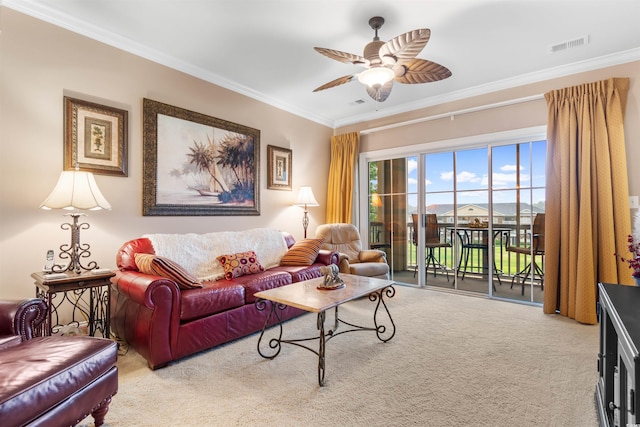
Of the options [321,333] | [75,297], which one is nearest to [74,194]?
[75,297]

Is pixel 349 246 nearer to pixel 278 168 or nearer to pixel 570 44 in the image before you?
pixel 278 168

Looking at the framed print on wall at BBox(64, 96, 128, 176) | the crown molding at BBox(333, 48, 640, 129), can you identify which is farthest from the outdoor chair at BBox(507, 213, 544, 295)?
the framed print on wall at BBox(64, 96, 128, 176)

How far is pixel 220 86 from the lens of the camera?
3.69 m

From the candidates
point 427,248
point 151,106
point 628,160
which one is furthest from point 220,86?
point 628,160

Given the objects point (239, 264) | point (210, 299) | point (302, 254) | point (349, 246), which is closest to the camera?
point (210, 299)

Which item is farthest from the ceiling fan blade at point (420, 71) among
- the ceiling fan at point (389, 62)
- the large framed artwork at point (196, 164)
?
the large framed artwork at point (196, 164)

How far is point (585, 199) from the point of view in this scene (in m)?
3.10

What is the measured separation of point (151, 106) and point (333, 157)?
2.89m

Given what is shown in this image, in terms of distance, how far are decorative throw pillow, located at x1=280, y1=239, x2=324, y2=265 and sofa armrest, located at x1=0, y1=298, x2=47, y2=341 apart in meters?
2.22

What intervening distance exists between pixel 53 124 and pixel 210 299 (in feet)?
6.25

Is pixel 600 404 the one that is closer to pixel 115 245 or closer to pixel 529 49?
pixel 529 49

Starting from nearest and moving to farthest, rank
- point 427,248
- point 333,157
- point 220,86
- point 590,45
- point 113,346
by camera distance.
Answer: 1. point 113,346
2. point 590,45
3. point 220,86
4. point 427,248
5. point 333,157

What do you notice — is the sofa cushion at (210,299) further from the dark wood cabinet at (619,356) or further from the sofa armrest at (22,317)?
the dark wood cabinet at (619,356)

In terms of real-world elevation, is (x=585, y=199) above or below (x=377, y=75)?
below
